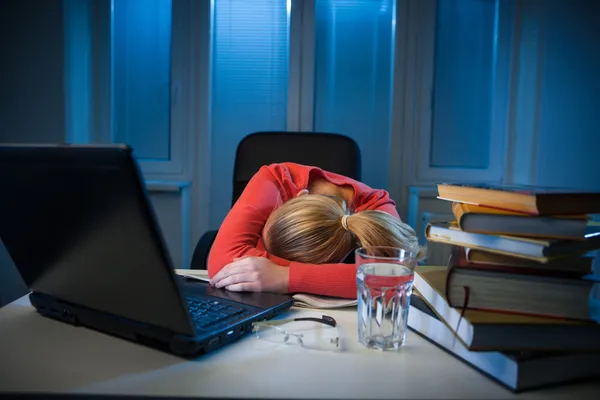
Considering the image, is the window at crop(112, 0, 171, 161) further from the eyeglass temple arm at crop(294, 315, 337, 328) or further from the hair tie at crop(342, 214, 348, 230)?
the eyeglass temple arm at crop(294, 315, 337, 328)

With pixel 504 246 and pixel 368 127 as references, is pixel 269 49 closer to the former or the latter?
pixel 368 127

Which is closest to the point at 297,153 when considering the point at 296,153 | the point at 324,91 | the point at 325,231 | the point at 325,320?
the point at 296,153

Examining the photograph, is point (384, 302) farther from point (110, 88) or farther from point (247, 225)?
point (110, 88)

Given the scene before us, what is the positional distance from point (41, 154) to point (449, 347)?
1.96 feet

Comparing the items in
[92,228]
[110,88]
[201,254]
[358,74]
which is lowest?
[201,254]

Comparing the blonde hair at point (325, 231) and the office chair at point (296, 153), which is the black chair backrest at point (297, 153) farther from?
the blonde hair at point (325, 231)

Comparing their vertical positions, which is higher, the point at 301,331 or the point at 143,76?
the point at 143,76

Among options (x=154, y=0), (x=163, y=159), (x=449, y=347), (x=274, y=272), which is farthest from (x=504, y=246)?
(x=154, y=0)

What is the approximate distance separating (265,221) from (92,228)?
2.49ft

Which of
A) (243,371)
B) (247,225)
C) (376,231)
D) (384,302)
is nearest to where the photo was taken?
Answer: (243,371)

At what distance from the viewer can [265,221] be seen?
138cm

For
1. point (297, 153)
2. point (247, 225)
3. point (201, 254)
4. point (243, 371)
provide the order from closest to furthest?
point (243, 371) → point (247, 225) → point (201, 254) → point (297, 153)

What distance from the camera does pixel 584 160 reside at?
2.42 metres

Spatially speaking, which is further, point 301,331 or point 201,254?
point 201,254
